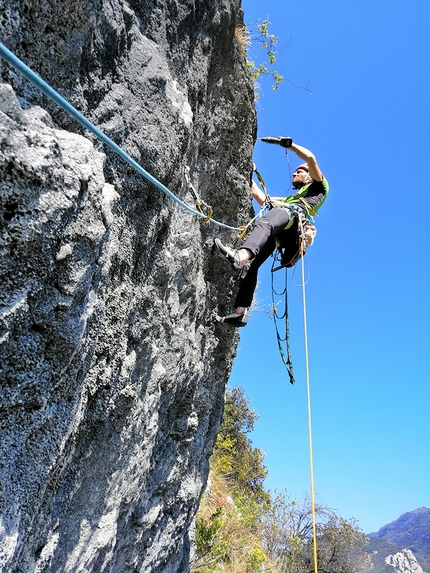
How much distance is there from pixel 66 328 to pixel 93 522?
→ 5.07ft

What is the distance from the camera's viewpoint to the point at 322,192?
5.10m

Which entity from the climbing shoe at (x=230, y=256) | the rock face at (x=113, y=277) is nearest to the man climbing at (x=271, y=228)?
the climbing shoe at (x=230, y=256)

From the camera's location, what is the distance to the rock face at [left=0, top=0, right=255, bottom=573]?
1.60m

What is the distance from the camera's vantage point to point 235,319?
4.55 metres

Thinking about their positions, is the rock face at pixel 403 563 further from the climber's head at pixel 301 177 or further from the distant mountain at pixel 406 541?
the climber's head at pixel 301 177

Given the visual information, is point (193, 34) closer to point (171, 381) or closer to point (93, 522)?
point (171, 381)

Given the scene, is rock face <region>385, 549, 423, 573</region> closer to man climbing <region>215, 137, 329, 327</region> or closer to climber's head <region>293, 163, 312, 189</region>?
climber's head <region>293, 163, 312, 189</region>

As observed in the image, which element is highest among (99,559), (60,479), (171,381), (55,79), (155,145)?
(155,145)

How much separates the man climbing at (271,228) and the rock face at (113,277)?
21cm

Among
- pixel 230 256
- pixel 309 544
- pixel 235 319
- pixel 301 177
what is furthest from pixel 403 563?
pixel 230 256

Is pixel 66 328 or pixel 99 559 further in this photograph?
pixel 99 559

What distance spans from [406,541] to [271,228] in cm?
12942

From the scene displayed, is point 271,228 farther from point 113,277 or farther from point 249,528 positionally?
point 249,528

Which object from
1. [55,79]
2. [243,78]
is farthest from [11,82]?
[243,78]
